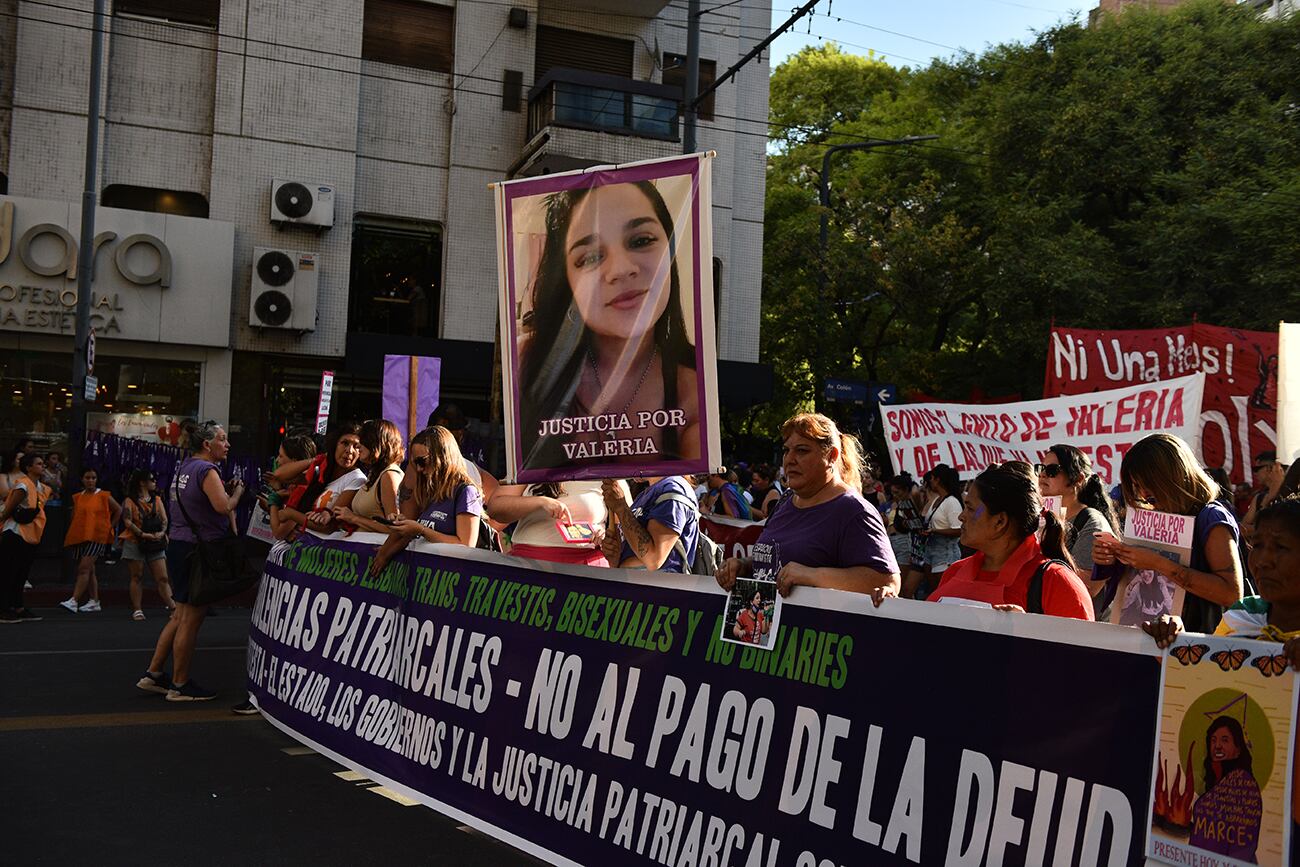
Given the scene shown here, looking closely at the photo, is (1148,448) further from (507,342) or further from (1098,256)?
(1098,256)

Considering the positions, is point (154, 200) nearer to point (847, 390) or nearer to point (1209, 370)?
point (847, 390)

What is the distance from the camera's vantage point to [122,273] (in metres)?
19.8

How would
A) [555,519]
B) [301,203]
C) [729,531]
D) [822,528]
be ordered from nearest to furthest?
[822,528]
[555,519]
[729,531]
[301,203]

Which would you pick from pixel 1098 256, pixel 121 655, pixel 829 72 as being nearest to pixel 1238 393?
pixel 121 655

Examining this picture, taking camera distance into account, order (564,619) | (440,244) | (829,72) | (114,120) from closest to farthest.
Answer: (564,619) < (114,120) < (440,244) < (829,72)

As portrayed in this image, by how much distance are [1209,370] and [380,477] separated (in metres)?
7.44

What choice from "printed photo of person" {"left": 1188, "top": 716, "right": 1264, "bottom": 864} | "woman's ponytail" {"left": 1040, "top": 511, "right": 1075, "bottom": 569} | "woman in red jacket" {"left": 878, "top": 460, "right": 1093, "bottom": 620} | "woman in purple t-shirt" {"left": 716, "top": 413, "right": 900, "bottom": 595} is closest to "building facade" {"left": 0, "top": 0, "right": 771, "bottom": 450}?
"woman in purple t-shirt" {"left": 716, "top": 413, "right": 900, "bottom": 595}

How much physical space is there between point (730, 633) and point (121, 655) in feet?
25.1

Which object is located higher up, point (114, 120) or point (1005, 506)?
point (114, 120)

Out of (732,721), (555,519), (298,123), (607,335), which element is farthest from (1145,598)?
(298,123)

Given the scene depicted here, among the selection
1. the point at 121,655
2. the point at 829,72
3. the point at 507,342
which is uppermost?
the point at 829,72

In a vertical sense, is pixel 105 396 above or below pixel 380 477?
above

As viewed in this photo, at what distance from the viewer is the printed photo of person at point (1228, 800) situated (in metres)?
2.73

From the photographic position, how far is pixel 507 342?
5227 mm
